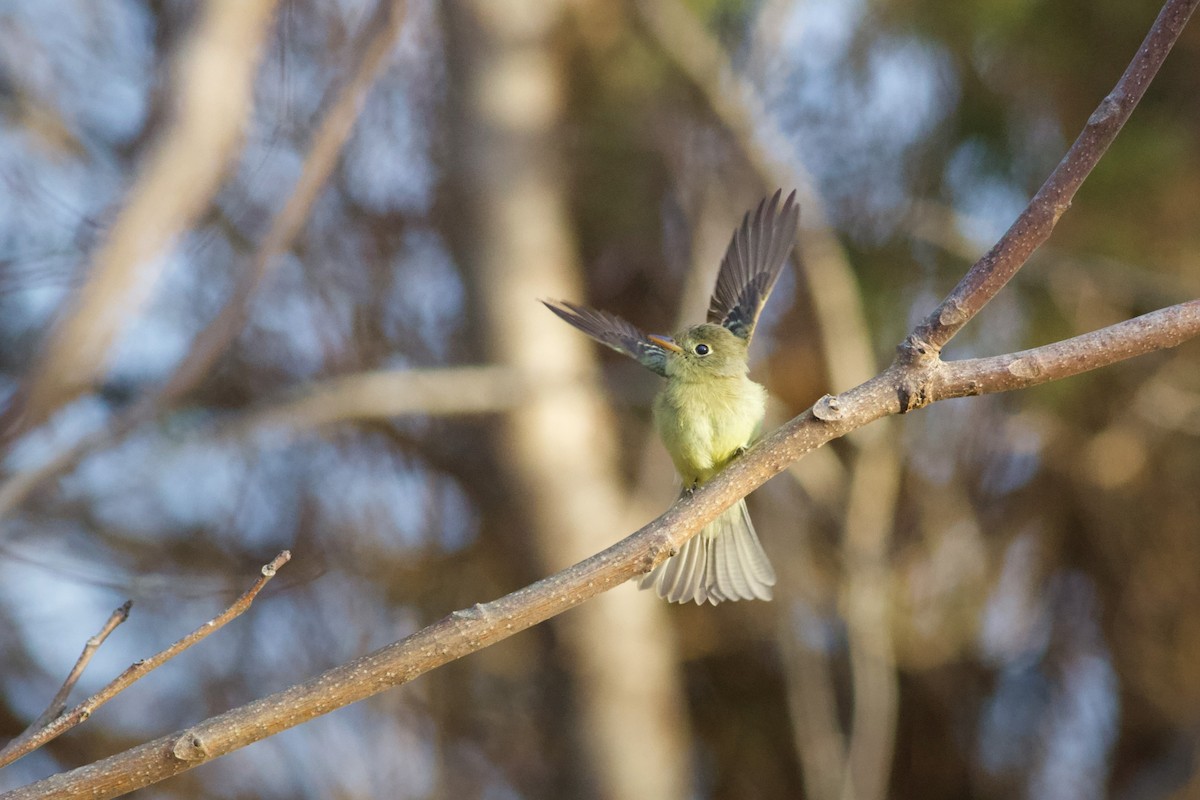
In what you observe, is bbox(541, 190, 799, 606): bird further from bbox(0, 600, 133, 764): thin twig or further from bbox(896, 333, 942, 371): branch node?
bbox(0, 600, 133, 764): thin twig

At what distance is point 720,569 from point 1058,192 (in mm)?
1515

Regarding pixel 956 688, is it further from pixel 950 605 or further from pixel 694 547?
pixel 694 547

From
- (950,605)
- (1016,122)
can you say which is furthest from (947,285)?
(950,605)

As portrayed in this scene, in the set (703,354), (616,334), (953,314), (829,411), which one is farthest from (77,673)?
(703,354)

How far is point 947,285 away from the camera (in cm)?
588

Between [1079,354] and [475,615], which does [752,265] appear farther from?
[475,615]

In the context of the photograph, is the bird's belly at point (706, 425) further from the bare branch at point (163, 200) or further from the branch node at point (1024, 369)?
the bare branch at point (163, 200)

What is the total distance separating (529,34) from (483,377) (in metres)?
1.89

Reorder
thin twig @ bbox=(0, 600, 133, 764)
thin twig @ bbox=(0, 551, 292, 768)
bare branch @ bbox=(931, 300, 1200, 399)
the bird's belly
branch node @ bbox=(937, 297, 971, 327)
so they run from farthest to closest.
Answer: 1. the bird's belly
2. branch node @ bbox=(937, 297, 971, 327)
3. bare branch @ bbox=(931, 300, 1200, 399)
4. thin twig @ bbox=(0, 600, 133, 764)
5. thin twig @ bbox=(0, 551, 292, 768)

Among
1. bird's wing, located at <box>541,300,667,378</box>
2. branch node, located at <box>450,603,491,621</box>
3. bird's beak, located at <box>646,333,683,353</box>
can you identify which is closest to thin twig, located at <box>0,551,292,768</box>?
branch node, located at <box>450,603,491,621</box>

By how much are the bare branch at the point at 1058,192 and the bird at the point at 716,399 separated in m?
0.98

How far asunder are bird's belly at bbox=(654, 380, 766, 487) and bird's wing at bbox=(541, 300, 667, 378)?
0.23 m

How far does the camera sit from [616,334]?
3.49 metres

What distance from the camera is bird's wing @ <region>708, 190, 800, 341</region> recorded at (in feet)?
11.9
